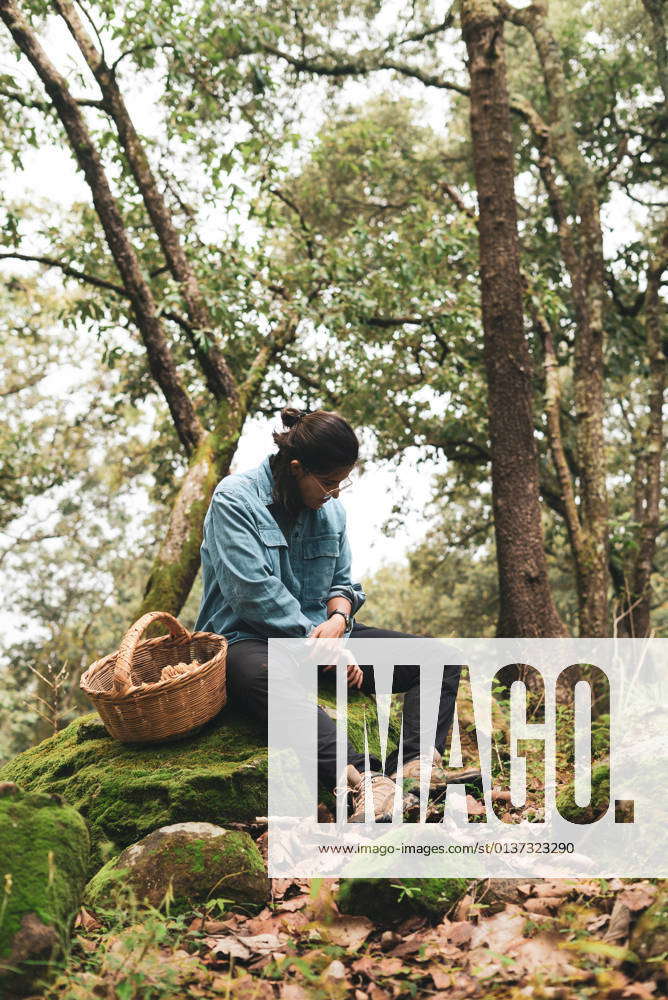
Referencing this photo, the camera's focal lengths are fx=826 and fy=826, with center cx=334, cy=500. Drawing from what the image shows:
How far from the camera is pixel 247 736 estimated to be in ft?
12.0

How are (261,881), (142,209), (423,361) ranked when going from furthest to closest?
1. (423,361)
2. (142,209)
3. (261,881)

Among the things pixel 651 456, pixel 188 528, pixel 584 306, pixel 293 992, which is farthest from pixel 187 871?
pixel 651 456

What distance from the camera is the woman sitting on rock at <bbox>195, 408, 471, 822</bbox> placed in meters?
3.52

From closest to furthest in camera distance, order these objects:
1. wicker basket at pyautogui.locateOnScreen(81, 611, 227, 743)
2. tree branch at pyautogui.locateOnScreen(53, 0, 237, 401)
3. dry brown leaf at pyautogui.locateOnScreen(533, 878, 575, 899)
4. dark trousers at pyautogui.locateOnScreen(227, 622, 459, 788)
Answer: dry brown leaf at pyautogui.locateOnScreen(533, 878, 575, 899), wicker basket at pyautogui.locateOnScreen(81, 611, 227, 743), dark trousers at pyautogui.locateOnScreen(227, 622, 459, 788), tree branch at pyautogui.locateOnScreen(53, 0, 237, 401)

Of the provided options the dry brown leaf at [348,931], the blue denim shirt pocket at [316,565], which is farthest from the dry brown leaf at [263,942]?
the blue denim shirt pocket at [316,565]

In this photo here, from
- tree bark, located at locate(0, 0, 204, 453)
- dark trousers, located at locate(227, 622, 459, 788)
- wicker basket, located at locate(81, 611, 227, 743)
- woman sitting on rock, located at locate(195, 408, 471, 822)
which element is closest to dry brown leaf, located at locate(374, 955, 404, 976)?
woman sitting on rock, located at locate(195, 408, 471, 822)

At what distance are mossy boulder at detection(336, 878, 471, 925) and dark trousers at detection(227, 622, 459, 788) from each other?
83 cm

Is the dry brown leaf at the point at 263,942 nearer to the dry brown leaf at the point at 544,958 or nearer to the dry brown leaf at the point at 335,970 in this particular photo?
the dry brown leaf at the point at 335,970

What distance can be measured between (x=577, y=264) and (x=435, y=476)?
7.05 m

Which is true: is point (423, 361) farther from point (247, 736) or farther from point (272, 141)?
point (247, 736)

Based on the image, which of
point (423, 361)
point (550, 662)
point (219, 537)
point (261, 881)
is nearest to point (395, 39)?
point (423, 361)

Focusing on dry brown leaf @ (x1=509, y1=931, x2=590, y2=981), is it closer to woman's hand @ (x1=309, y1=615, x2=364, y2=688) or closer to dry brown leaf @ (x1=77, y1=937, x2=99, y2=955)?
dry brown leaf @ (x1=77, y1=937, x2=99, y2=955)

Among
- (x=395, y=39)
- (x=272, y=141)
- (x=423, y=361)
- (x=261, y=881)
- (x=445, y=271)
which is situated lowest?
(x=261, y=881)

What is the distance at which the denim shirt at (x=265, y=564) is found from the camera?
3578 millimetres
